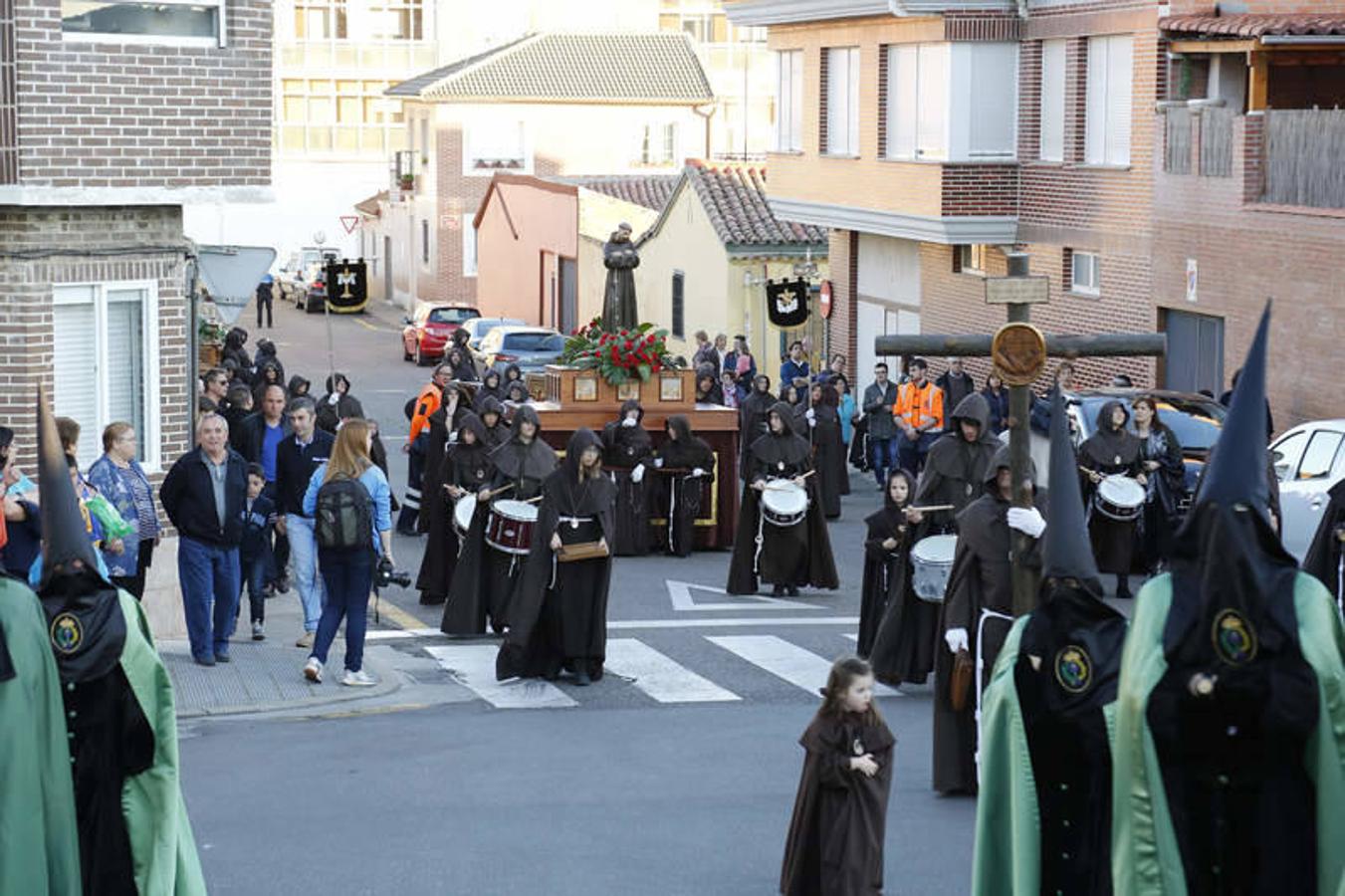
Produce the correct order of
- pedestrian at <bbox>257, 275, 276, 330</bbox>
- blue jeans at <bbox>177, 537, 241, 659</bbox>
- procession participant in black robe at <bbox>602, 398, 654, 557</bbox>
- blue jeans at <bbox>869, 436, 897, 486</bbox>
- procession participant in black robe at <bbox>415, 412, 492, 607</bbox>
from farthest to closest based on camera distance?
pedestrian at <bbox>257, 275, 276, 330</bbox> < blue jeans at <bbox>869, 436, 897, 486</bbox> < procession participant in black robe at <bbox>602, 398, 654, 557</bbox> < procession participant in black robe at <bbox>415, 412, 492, 607</bbox> < blue jeans at <bbox>177, 537, 241, 659</bbox>

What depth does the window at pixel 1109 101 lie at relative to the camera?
31125 millimetres

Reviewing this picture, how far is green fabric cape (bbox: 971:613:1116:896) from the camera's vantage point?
27.5 feet

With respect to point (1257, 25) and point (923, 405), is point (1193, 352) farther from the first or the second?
point (1257, 25)

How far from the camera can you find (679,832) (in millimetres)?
12555

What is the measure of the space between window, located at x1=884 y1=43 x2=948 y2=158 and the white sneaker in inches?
729

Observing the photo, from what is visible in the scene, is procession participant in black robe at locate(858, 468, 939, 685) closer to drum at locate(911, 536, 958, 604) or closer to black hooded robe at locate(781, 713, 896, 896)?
drum at locate(911, 536, 958, 604)

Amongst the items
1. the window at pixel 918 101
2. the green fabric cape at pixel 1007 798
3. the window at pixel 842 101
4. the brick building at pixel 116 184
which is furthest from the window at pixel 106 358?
the window at pixel 842 101

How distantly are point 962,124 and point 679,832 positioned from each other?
22.1m

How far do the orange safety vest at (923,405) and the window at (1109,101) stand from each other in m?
4.81

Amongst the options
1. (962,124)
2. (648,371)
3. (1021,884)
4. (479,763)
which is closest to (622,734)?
(479,763)

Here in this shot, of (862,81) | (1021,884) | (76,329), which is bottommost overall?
(1021,884)

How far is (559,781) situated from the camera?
544 inches

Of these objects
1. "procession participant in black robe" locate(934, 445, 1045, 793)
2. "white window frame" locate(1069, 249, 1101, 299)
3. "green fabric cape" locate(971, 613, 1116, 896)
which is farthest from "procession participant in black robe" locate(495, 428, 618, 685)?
"white window frame" locate(1069, 249, 1101, 299)

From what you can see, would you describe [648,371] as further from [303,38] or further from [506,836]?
[303,38]
